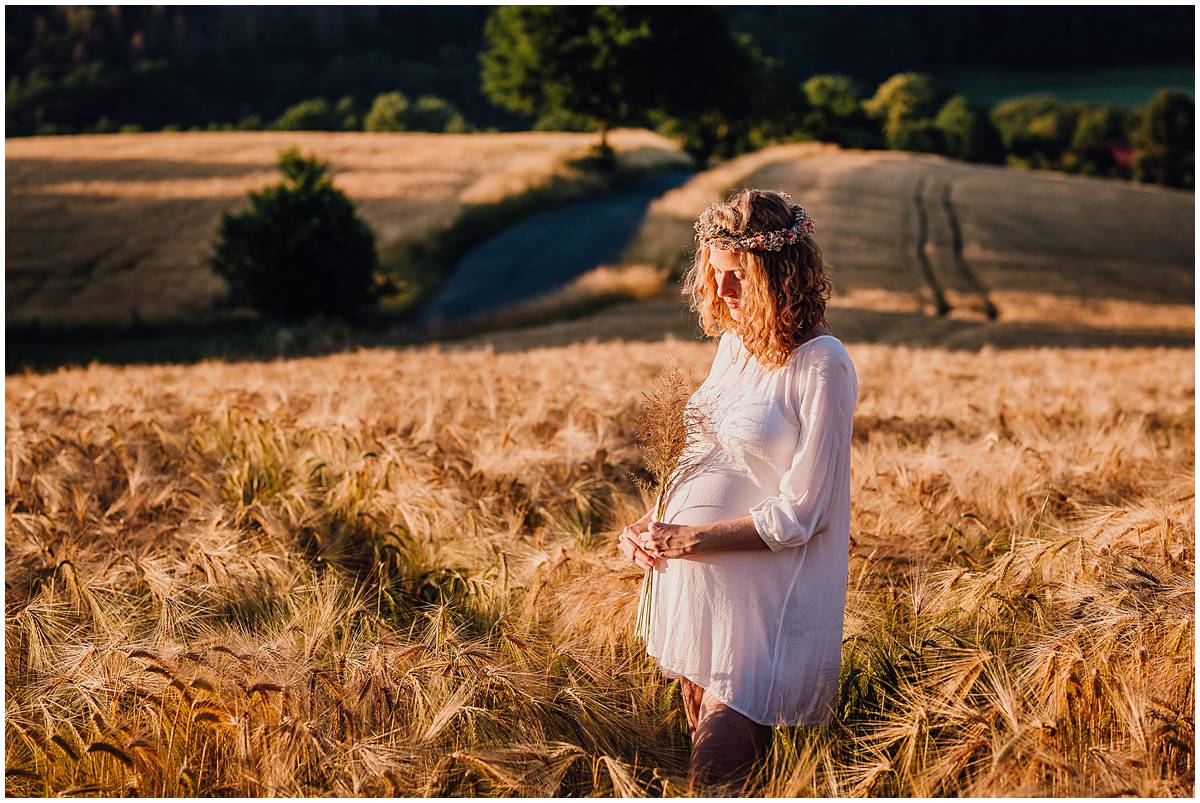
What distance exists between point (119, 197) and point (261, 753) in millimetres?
42890

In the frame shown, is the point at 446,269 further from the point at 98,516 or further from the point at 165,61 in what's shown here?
the point at 165,61

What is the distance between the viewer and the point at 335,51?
13088 cm

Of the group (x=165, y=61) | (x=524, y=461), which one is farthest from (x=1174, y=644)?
(x=165, y=61)

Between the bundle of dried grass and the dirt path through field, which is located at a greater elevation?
the bundle of dried grass

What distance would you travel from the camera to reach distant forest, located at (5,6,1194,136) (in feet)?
284

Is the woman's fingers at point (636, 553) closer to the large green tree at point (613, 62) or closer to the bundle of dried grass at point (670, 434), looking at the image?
the bundle of dried grass at point (670, 434)

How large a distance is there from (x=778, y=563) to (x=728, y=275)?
0.91 meters

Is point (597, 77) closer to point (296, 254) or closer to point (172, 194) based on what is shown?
point (172, 194)

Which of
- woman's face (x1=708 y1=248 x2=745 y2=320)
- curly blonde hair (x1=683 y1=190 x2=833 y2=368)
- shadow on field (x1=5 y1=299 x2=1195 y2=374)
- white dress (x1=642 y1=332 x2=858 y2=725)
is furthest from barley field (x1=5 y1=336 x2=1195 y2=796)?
shadow on field (x1=5 y1=299 x2=1195 y2=374)

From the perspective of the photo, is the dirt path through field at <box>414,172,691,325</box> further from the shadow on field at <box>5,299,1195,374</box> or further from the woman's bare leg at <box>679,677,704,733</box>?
the woman's bare leg at <box>679,677,704,733</box>

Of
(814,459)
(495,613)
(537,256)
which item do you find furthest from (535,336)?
(814,459)

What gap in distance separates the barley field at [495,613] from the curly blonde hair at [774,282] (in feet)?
2.27

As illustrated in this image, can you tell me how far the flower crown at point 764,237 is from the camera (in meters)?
2.72

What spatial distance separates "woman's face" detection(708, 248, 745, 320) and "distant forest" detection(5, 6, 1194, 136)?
8043cm
